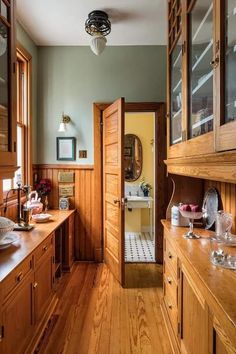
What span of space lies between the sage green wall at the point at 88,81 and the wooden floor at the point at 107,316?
5.55 ft

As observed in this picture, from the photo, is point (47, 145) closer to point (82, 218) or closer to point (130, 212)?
point (82, 218)

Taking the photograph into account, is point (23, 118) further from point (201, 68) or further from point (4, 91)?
point (201, 68)

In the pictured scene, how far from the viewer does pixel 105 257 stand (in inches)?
144

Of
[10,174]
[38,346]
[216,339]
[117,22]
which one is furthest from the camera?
[117,22]

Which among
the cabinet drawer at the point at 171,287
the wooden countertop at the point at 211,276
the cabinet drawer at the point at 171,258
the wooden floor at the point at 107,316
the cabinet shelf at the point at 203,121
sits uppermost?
the cabinet shelf at the point at 203,121

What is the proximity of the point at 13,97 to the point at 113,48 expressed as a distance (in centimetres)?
228

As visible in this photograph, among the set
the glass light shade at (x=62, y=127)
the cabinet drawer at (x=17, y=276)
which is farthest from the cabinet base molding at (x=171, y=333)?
the glass light shade at (x=62, y=127)

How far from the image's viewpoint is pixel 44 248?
2244 millimetres

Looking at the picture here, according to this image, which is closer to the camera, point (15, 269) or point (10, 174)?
point (15, 269)

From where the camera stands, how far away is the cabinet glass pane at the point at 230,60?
1.07m

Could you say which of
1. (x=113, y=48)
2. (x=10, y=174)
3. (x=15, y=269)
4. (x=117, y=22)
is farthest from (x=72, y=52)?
(x=15, y=269)

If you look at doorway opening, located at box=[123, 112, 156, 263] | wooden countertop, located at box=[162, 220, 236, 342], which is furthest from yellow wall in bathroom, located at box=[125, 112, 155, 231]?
wooden countertop, located at box=[162, 220, 236, 342]

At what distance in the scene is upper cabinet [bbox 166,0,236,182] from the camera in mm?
1102

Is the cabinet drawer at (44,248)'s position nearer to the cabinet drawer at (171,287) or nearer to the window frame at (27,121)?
the cabinet drawer at (171,287)
